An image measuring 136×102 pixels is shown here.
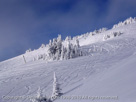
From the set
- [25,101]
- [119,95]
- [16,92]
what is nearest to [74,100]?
[119,95]

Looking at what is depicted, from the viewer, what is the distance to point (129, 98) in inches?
277

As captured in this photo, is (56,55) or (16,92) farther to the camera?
(56,55)

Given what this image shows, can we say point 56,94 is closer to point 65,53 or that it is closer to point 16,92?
Result: point 16,92

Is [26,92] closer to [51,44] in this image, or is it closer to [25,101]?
[25,101]

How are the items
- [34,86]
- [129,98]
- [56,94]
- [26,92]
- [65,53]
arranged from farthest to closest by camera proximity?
1. [65,53]
2. [34,86]
3. [26,92]
4. [56,94]
5. [129,98]

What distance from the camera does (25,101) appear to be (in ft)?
45.0

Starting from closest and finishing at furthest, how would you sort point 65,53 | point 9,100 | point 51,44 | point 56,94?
point 56,94
point 9,100
point 65,53
point 51,44

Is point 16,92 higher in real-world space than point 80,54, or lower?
lower

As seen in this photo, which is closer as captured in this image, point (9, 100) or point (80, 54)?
point (9, 100)

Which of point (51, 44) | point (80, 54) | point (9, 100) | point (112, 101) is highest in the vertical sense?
point (51, 44)

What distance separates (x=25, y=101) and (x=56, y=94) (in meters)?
4.15

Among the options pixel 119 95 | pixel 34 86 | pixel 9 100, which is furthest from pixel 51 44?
pixel 119 95

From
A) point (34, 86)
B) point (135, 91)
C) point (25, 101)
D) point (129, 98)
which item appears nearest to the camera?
point (129, 98)

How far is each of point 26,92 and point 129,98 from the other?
486 inches
